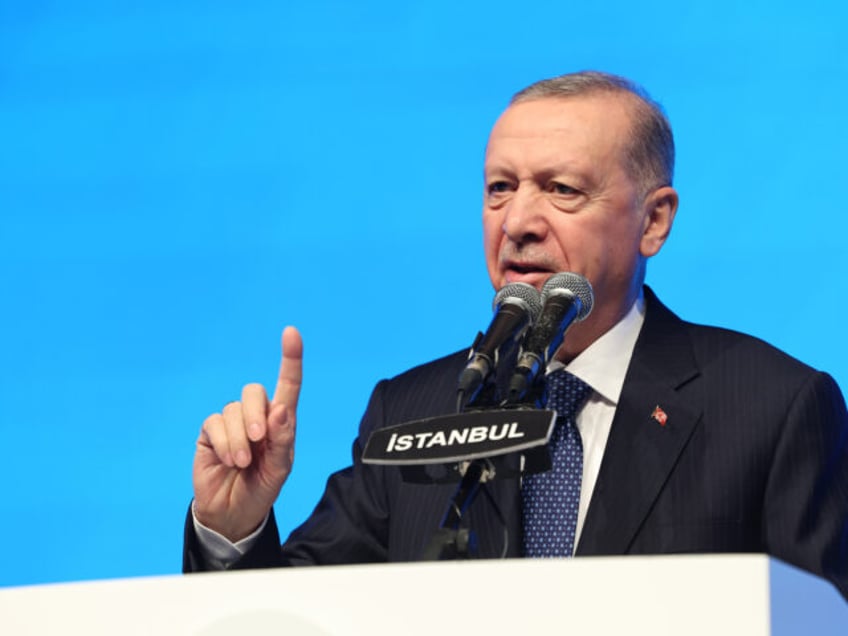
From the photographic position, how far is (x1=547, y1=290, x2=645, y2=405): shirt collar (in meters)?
2.44

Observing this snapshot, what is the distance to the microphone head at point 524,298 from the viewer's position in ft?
6.22

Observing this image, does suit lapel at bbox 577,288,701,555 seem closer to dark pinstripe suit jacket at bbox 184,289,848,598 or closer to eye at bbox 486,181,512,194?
dark pinstripe suit jacket at bbox 184,289,848,598

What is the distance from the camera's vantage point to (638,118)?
265cm

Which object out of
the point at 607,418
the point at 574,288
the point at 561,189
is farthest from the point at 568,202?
the point at 574,288

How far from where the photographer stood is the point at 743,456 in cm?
228

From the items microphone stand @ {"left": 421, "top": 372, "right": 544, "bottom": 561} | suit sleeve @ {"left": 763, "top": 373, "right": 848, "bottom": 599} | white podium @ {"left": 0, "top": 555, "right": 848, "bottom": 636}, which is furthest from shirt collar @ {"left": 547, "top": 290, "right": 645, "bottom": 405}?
white podium @ {"left": 0, "top": 555, "right": 848, "bottom": 636}

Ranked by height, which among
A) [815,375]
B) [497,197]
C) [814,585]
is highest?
[497,197]

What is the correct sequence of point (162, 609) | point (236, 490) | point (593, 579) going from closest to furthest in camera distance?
1. point (593, 579)
2. point (162, 609)
3. point (236, 490)

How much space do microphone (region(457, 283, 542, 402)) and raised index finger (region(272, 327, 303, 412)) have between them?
0.32m

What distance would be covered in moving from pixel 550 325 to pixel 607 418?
0.61 metres

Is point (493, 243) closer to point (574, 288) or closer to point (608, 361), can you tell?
point (608, 361)

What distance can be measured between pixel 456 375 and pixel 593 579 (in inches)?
57.1

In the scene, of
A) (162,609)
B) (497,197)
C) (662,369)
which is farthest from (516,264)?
(162,609)

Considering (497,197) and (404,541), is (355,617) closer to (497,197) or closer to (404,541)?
(404,541)
